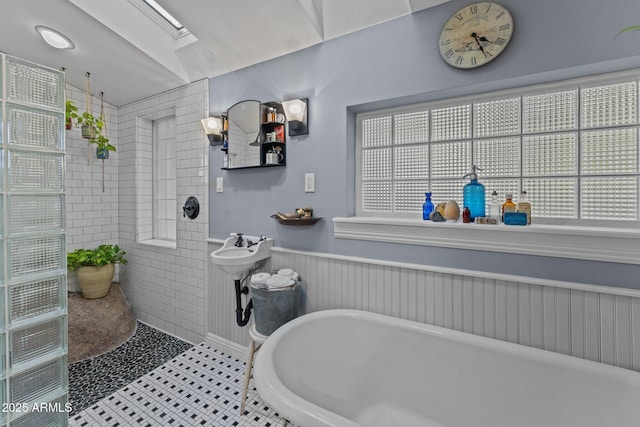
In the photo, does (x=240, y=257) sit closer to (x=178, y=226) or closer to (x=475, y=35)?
(x=178, y=226)

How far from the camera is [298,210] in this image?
6.55ft

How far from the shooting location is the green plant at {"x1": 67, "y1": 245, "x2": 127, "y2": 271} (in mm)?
2676

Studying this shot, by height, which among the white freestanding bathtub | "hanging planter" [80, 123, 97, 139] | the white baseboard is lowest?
the white baseboard

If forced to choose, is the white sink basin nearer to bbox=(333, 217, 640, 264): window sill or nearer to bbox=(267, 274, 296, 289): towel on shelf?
bbox=(267, 274, 296, 289): towel on shelf

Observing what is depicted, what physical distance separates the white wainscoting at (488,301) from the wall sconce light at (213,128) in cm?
105

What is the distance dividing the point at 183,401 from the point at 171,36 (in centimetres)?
279

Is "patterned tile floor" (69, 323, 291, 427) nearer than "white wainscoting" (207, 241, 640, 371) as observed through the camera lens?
No

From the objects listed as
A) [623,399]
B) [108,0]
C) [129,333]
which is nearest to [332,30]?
[108,0]

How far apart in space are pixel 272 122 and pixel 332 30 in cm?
A: 70

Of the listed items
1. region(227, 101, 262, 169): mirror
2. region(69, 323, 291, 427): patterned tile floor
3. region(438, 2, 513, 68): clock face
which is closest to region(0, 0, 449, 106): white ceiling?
region(438, 2, 513, 68): clock face

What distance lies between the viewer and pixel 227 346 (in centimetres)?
241

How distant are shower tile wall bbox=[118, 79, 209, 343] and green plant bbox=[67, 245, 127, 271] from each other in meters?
0.23

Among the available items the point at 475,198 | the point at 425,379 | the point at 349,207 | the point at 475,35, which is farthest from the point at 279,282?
the point at 475,35

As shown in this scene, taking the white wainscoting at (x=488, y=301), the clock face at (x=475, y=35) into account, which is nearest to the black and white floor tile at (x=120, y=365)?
the white wainscoting at (x=488, y=301)
